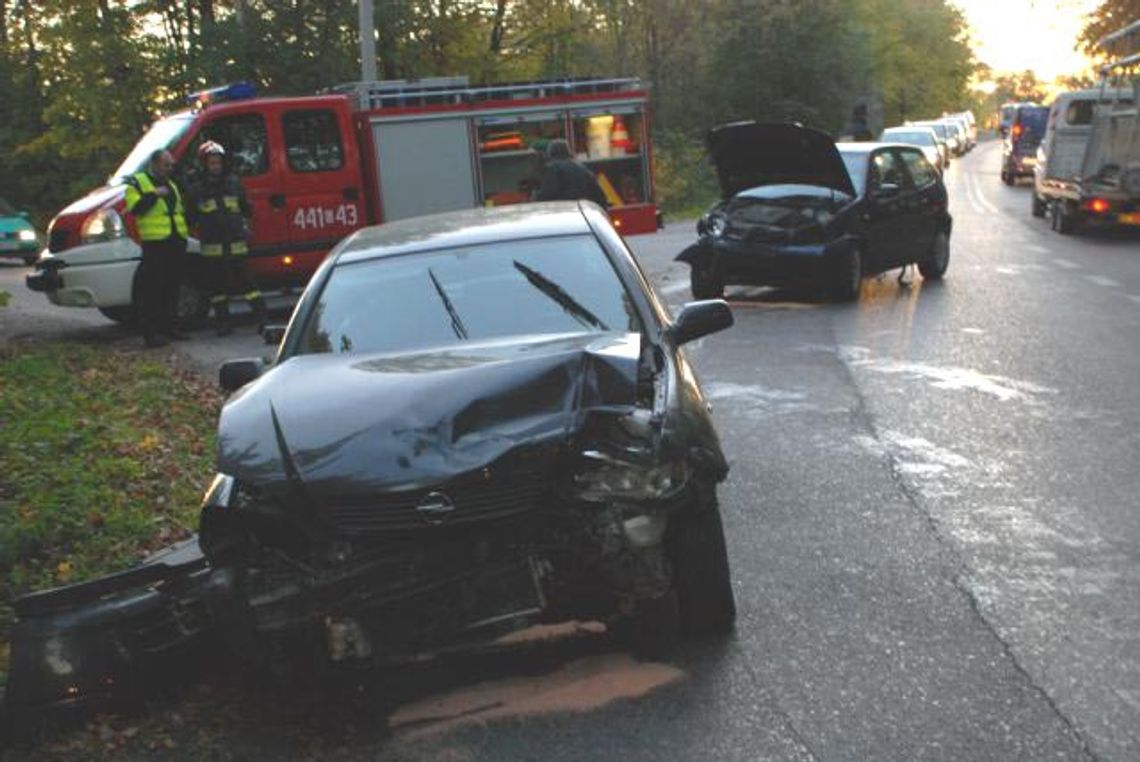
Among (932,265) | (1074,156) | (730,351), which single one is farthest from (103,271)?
(1074,156)

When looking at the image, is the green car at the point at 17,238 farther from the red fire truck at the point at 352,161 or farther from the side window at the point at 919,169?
the side window at the point at 919,169

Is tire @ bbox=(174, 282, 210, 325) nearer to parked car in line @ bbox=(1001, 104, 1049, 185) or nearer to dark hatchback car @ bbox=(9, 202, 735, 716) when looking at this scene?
dark hatchback car @ bbox=(9, 202, 735, 716)

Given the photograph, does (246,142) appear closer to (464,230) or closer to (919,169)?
(919,169)

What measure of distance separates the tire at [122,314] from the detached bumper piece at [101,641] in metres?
9.50

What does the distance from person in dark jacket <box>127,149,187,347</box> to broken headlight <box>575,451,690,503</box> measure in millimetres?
9236

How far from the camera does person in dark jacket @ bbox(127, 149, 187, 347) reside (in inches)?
463

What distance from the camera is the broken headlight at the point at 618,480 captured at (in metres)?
3.75

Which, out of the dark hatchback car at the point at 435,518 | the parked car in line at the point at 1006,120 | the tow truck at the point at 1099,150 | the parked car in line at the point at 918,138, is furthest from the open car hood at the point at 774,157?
the parked car in line at the point at 1006,120

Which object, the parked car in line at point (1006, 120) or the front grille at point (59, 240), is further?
the parked car in line at point (1006, 120)

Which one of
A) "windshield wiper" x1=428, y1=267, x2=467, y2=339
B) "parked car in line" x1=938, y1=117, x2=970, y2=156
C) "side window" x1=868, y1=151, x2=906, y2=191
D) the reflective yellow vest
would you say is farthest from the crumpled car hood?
"parked car in line" x1=938, y1=117, x2=970, y2=156

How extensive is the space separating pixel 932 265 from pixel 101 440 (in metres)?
10.7

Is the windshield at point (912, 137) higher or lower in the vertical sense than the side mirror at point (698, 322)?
lower

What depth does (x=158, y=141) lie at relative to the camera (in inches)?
531

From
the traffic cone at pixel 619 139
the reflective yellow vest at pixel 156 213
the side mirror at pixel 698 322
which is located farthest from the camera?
the traffic cone at pixel 619 139
